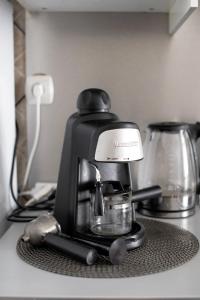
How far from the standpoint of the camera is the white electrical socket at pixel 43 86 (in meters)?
1.18

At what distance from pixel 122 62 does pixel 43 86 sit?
9.0 inches

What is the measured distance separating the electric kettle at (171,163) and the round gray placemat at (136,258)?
17 cm

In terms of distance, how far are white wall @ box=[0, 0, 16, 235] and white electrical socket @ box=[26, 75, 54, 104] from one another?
0.05 meters

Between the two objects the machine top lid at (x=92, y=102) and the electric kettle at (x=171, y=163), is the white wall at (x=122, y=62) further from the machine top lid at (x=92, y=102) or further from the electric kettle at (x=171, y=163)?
the machine top lid at (x=92, y=102)

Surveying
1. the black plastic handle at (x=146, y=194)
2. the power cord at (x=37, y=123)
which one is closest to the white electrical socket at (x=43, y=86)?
the power cord at (x=37, y=123)

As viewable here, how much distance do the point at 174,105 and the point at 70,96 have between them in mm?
289

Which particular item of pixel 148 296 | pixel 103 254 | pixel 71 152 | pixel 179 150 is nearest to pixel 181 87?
pixel 179 150

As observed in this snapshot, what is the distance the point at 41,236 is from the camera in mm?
837

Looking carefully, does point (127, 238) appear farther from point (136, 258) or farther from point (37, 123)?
point (37, 123)

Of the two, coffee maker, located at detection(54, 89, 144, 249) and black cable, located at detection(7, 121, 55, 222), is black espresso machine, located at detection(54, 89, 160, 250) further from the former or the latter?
black cable, located at detection(7, 121, 55, 222)

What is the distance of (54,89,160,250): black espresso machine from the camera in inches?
32.3

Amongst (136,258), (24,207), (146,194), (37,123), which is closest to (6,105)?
(37,123)

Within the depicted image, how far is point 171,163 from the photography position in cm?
112

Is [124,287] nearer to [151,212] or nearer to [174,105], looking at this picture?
[151,212]
